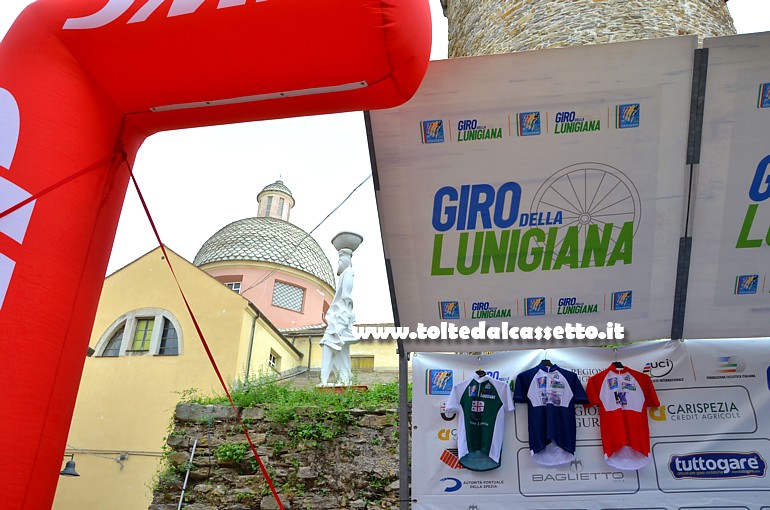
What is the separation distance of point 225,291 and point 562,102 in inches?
594

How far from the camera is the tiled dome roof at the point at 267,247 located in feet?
84.6

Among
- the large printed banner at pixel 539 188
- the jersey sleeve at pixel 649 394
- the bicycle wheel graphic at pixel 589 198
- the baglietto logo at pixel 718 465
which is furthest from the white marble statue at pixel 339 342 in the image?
the bicycle wheel graphic at pixel 589 198

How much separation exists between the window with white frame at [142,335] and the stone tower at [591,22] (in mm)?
10641

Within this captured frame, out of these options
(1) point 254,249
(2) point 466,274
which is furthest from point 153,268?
(2) point 466,274

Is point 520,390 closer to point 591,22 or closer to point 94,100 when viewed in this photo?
point 94,100

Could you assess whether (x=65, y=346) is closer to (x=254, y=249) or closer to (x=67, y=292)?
(x=67, y=292)

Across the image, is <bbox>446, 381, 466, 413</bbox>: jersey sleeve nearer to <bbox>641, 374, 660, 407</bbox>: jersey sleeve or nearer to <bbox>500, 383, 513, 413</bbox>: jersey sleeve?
<bbox>500, 383, 513, 413</bbox>: jersey sleeve

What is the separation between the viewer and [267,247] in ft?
86.1

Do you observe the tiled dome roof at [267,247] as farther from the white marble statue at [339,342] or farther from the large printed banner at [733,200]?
the large printed banner at [733,200]

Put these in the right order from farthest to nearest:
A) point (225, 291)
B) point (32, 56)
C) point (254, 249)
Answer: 1. point (254, 249)
2. point (225, 291)
3. point (32, 56)

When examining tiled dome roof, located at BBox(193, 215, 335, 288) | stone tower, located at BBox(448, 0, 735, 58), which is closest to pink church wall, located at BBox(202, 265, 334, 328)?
tiled dome roof, located at BBox(193, 215, 335, 288)

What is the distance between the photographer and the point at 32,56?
124 inches

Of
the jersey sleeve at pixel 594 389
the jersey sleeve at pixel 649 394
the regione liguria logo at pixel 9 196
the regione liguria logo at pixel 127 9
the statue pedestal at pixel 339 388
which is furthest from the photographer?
the statue pedestal at pixel 339 388

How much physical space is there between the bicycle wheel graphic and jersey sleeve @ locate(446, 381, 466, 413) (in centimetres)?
126
